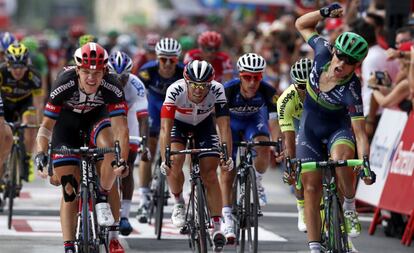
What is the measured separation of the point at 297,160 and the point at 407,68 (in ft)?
16.1

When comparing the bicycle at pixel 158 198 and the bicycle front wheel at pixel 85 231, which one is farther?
the bicycle at pixel 158 198

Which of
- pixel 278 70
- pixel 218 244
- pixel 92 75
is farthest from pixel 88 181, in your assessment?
pixel 278 70

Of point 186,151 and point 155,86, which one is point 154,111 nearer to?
point 155,86

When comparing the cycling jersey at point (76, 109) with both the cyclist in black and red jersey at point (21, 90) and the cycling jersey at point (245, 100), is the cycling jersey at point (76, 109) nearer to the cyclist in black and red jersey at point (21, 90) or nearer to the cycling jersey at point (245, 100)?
the cycling jersey at point (245, 100)

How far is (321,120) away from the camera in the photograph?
38.8 feet

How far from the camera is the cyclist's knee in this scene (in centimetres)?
1185

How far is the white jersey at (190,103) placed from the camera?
12.7 meters

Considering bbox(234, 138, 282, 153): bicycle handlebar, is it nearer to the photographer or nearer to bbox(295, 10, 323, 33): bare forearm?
bbox(295, 10, 323, 33): bare forearm

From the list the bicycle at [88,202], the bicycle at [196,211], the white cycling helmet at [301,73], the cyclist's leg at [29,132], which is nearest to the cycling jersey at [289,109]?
the white cycling helmet at [301,73]

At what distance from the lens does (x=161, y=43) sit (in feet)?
54.4

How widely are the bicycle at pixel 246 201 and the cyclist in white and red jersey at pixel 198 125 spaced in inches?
16.5

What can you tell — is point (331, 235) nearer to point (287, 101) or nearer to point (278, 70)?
point (287, 101)

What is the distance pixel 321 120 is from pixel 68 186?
87.3 inches

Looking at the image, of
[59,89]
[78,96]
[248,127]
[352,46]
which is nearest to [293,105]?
[248,127]
